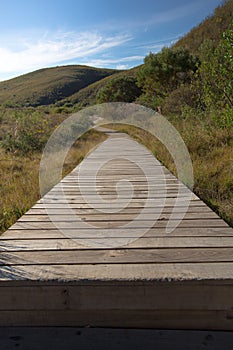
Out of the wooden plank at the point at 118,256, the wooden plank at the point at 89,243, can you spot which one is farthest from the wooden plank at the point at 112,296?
the wooden plank at the point at 89,243

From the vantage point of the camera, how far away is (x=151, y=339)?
45.6 inches

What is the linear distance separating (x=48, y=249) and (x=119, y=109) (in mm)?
17386

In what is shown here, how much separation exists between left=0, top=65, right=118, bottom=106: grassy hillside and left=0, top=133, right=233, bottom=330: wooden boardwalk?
4609cm

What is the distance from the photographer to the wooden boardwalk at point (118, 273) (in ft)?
3.94

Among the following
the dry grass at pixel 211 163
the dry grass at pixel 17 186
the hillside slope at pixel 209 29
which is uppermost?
the hillside slope at pixel 209 29

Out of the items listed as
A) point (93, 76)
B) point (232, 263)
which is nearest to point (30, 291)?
point (232, 263)

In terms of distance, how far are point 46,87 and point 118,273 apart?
66.2 metres

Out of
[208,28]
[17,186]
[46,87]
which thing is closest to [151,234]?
[17,186]

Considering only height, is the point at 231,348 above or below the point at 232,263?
below

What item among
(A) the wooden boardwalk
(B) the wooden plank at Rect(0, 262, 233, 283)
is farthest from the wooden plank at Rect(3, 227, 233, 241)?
(B) the wooden plank at Rect(0, 262, 233, 283)

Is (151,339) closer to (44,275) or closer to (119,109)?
(44,275)

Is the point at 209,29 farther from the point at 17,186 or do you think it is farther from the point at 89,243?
the point at 89,243

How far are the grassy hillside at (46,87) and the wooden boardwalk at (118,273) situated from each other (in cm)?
4609

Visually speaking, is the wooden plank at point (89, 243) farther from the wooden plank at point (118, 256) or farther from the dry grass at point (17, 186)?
the dry grass at point (17, 186)
